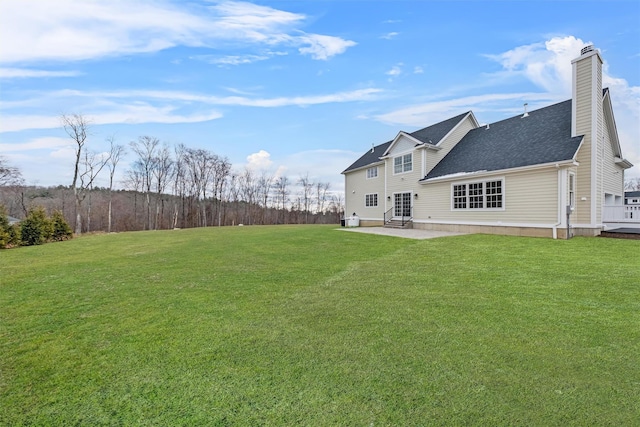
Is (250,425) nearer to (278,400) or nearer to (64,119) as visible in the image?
(278,400)

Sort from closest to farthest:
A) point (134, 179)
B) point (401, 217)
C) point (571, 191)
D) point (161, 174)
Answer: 1. point (571, 191)
2. point (401, 217)
3. point (134, 179)
4. point (161, 174)

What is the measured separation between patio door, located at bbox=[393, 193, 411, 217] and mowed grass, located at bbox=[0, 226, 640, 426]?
11.7 m

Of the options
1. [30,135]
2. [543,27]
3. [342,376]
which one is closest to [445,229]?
[543,27]

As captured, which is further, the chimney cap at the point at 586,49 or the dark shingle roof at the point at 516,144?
the dark shingle roof at the point at 516,144

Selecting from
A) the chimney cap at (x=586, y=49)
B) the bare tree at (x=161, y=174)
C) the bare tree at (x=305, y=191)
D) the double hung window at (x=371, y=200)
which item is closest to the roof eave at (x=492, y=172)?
the chimney cap at (x=586, y=49)

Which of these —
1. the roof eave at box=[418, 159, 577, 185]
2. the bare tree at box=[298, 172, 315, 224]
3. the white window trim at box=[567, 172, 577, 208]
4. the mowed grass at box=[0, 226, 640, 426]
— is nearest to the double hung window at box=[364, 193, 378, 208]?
the roof eave at box=[418, 159, 577, 185]

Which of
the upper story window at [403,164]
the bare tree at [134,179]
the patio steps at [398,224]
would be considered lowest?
the patio steps at [398,224]

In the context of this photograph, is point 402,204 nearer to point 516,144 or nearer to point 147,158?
point 516,144

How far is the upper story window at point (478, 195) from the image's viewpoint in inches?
502

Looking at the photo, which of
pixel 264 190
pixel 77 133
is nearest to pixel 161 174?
pixel 77 133

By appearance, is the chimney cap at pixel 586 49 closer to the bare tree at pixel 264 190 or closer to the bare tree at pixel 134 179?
the bare tree at pixel 264 190

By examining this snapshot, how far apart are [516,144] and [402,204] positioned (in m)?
6.60

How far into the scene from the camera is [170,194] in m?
35.8

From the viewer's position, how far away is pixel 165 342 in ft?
9.75
